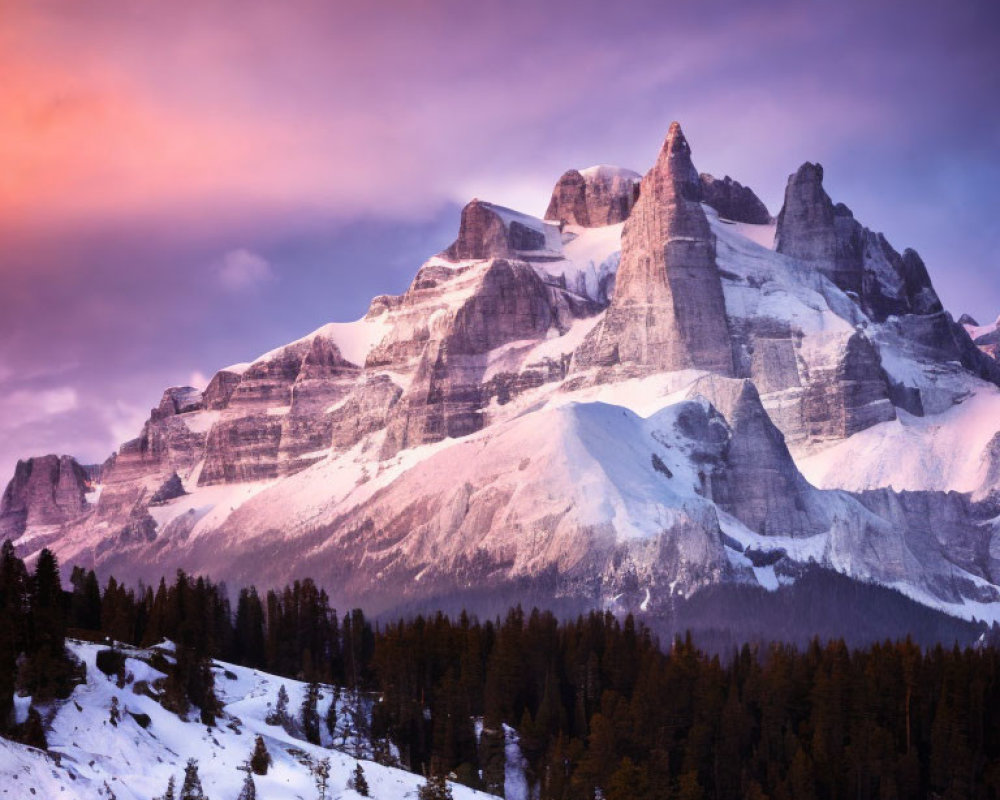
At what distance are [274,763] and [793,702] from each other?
183ft

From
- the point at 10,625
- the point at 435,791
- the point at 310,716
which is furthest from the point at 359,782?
the point at 10,625

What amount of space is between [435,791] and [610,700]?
36.4m

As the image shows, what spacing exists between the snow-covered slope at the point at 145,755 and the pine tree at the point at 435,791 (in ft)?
6.95

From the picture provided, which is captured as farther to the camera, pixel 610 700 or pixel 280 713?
pixel 610 700

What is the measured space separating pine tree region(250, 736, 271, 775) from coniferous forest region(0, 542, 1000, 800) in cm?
807

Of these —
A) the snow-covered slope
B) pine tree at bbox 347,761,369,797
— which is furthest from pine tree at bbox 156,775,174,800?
pine tree at bbox 347,761,369,797

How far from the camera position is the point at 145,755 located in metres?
111

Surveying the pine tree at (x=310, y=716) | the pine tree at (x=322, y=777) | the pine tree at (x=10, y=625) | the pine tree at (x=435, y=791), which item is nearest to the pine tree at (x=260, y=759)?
the pine tree at (x=322, y=777)

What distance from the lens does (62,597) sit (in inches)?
5531

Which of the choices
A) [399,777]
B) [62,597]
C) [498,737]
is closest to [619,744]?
[498,737]

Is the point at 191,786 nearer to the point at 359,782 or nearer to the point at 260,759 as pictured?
the point at 260,759

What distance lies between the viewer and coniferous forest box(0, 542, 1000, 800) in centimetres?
13912

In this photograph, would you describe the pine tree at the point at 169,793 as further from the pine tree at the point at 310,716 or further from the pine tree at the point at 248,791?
the pine tree at the point at 310,716

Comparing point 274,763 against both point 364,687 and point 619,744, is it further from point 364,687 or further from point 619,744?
point 364,687
